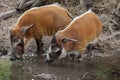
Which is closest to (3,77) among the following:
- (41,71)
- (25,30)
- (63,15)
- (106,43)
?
(41,71)

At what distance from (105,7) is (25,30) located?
309cm

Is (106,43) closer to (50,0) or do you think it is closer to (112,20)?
(112,20)

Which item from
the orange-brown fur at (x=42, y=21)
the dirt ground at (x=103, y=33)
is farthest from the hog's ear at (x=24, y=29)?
the dirt ground at (x=103, y=33)

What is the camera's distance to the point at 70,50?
9398 mm

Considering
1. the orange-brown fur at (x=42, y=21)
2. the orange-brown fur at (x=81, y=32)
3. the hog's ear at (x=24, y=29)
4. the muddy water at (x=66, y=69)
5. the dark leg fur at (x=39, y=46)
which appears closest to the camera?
the muddy water at (x=66, y=69)

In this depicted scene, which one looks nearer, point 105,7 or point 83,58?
point 83,58

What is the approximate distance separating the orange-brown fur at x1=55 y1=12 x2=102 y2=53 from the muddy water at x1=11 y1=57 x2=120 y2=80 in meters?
0.44

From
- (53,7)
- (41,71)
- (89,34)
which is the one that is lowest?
(41,71)

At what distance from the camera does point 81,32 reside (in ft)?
31.3

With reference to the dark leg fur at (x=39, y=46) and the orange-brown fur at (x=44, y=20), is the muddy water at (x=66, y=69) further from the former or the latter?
the orange-brown fur at (x=44, y=20)

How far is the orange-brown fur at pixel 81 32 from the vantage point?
30.8 ft

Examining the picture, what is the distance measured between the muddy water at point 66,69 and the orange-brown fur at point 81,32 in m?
0.44

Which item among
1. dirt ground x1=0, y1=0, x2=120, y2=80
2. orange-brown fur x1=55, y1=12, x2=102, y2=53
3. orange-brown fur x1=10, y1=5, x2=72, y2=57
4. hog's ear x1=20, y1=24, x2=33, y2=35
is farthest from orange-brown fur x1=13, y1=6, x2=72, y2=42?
orange-brown fur x1=55, y1=12, x2=102, y2=53

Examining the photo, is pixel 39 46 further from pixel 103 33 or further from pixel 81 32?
pixel 103 33
